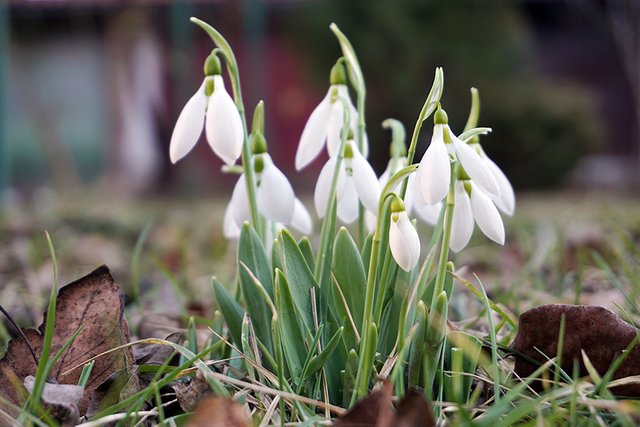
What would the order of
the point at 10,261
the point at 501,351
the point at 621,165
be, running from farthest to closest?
the point at 621,165, the point at 10,261, the point at 501,351

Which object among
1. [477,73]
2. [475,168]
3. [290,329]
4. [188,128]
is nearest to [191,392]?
[290,329]

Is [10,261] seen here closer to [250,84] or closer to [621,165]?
[250,84]

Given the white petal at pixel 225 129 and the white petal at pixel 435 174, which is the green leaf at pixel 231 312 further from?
the white petal at pixel 435 174

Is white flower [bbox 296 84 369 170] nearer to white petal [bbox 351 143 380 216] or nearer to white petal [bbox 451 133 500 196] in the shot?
white petal [bbox 351 143 380 216]

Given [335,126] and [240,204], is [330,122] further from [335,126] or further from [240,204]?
[240,204]

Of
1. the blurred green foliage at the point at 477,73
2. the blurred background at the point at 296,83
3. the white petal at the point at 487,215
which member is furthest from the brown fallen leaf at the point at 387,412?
the blurred green foliage at the point at 477,73

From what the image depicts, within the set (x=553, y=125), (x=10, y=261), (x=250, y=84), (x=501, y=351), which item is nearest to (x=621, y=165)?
(x=553, y=125)
